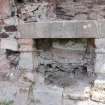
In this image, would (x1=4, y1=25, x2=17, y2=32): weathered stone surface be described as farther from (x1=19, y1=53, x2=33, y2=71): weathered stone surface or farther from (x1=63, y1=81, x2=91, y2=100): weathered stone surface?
(x1=63, y1=81, x2=91, y2=100): weathered stone surface

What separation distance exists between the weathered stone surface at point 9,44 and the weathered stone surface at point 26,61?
0.43ft

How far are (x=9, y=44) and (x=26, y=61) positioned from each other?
29 cm

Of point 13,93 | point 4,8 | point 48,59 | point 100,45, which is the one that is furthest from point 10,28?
point 100,45

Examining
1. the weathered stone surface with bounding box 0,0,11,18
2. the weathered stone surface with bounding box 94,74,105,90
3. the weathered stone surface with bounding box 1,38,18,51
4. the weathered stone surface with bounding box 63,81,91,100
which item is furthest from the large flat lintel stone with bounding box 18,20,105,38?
the weathered stone surface with bounding box 63,81,91,100

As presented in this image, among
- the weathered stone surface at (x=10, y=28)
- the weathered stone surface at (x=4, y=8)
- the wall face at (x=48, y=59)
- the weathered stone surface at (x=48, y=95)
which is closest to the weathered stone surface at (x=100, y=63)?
the wall face at (x=48, y=59)

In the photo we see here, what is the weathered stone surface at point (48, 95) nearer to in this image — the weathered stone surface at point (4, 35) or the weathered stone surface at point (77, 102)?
the weathered stone surface at point (77, 102)

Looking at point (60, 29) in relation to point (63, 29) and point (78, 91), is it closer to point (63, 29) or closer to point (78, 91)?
point (63, 29)

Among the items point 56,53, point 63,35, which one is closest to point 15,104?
point 56,53

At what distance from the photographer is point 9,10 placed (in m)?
3.25

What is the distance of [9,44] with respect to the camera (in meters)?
3.27

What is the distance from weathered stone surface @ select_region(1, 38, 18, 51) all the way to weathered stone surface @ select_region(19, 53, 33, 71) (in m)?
0.13

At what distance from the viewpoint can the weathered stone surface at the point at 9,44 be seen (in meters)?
3.24

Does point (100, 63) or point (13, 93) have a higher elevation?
point (100, 63)

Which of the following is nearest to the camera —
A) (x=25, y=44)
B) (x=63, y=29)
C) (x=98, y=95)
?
(x=98, y=95)
